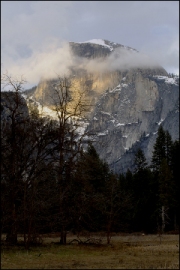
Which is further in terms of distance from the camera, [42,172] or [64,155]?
[64,155]

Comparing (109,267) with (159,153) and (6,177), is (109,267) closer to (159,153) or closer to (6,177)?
(6,177)

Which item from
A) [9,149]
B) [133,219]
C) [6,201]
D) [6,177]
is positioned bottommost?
[133,219]

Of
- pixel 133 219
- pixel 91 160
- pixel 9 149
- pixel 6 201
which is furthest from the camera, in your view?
pixel 133 219

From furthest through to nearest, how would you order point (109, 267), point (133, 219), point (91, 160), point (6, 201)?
1. point (133, 219)
2. point (91, 160)
3. point (6, 201)
4. point (109, 267)

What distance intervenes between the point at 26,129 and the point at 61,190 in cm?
495

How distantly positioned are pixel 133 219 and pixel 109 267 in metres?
42.4

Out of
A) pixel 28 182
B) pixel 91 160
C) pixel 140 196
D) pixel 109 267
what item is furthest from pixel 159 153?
pixel 109 267

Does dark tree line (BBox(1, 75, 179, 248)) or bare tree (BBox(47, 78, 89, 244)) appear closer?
dark tree line (BBox(1, 75, 179, 248))

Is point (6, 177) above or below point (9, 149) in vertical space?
below

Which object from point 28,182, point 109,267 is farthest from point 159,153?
point 109,267

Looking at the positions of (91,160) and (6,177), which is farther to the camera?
(91,160)

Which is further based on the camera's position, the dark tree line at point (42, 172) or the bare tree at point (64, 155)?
the bare tree at point (64, 155)

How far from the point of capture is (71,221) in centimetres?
2489

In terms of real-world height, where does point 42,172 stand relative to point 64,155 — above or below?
below
